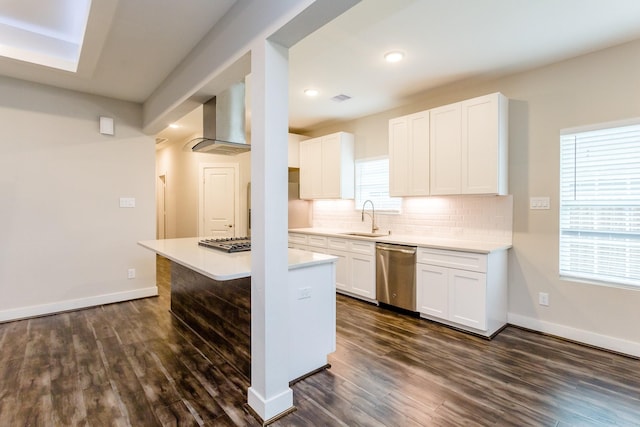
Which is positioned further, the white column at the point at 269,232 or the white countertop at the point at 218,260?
the white countertop at the point at 218,260

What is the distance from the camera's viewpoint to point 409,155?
3861 mm

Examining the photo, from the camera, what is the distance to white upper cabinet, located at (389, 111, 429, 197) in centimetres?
371

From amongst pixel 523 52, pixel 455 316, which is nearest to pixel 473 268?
pixel 455 316

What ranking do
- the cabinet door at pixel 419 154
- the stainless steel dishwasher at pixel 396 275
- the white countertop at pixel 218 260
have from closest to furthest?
the white countertop at pixel 218 260 < the stainless steel dishwasher at pixel 396 275 < the cabinet door at pixel 419 154

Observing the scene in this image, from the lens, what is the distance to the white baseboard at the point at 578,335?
104 inches

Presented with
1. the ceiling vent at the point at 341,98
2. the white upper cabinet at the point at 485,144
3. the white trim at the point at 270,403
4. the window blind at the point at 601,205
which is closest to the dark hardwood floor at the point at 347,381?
the white trim at the point at 270,403

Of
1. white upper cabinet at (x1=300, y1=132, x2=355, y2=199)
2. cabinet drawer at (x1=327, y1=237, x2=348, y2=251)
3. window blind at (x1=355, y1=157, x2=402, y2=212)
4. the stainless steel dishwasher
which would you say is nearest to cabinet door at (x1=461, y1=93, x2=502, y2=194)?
the stainless steel dishwasher

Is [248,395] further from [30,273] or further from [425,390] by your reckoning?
[30,273]

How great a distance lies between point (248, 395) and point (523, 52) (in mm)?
3593

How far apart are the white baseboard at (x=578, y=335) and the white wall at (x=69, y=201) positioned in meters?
4.57

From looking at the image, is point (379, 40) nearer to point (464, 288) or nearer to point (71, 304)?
point (464, 288)

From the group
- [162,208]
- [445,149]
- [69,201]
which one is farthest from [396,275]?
[162,208]

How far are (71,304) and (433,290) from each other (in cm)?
424

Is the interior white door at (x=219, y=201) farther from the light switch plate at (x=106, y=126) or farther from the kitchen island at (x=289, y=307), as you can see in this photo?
the kitchen island at (x=289, y=307)
